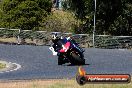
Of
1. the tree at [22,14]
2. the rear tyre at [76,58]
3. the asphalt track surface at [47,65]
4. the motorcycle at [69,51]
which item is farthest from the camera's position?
the tree at [22,14]

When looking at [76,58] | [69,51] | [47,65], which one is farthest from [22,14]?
[69,51]

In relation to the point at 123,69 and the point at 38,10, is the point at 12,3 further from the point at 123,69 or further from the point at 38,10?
the point at 123,69

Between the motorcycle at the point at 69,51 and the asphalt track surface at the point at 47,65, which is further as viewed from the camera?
the motorcycle at the point at 69,51

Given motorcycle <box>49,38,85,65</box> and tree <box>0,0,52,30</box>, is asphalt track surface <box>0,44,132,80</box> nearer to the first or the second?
motorcycle <box>49,38,85,65</box>

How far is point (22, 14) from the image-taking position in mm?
43281

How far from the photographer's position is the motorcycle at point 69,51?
22.1 metres

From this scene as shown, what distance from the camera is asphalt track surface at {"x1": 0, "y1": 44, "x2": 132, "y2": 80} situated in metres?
19.0

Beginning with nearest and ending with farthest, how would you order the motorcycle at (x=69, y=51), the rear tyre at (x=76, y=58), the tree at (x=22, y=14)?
the motorcycle at (x=69, y=51)
the rear tyre at (x=76, y=58)
the tree at (x=22, y=14)

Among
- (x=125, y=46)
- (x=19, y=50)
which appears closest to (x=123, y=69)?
(x=19, y=50)

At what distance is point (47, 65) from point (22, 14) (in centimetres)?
2119

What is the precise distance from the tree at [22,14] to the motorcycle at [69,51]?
20.4 meters

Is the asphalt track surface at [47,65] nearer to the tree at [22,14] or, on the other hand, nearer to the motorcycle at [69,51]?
the motorcycle at [69,51]

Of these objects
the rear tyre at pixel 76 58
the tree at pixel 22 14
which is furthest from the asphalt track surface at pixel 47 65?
the tree at pixel 22 14

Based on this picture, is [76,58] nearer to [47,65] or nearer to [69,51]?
[69,51]
